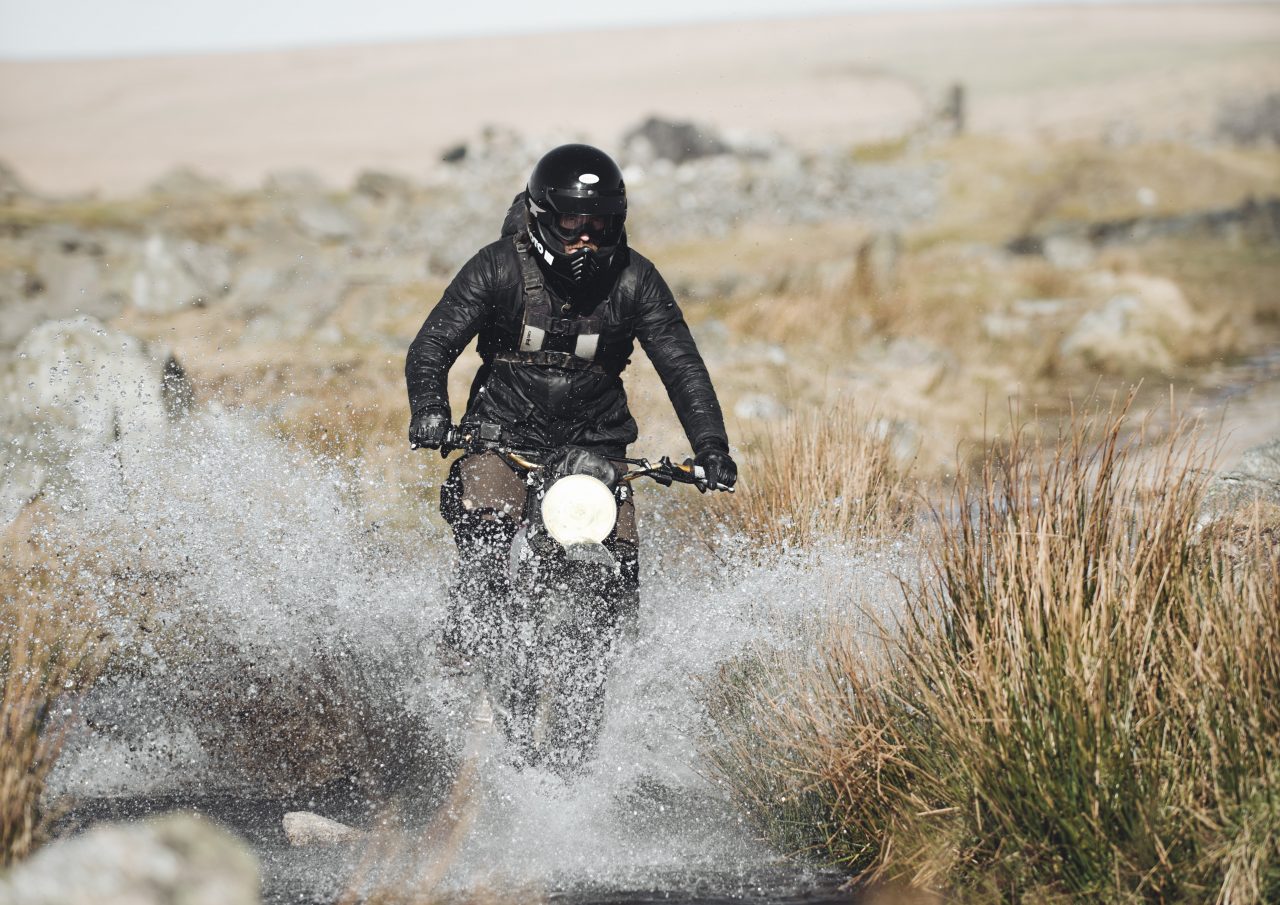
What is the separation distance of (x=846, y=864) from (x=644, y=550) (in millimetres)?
3038

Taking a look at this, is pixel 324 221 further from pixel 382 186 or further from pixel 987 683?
pixel 987 683

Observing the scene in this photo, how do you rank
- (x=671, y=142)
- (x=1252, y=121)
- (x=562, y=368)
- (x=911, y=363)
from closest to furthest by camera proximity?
(x=562, y=368)
(x=911, y=363)
(x=671, y=142)
(x=1252, y=121)

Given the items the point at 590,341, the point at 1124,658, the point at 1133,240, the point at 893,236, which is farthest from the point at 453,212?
the point at 1124,658

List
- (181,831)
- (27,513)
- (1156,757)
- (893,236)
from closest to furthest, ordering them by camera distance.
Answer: (181,831), (1156,757), (27,513), (893,236)

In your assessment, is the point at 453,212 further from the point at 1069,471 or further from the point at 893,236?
the point at 1069,471

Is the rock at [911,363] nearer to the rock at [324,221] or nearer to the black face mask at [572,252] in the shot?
the black face mask at [572,252]

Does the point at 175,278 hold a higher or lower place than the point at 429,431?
higher

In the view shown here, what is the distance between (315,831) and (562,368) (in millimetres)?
2019

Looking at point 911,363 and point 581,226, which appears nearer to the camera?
point 581,226

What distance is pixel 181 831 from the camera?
303 cm

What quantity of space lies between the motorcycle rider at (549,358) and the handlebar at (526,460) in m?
0.06

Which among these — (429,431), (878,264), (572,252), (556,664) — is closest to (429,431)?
(429,431)

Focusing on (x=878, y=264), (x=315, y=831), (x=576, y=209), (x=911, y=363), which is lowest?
(x=315, y=831)

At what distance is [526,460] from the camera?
4.96 metres
